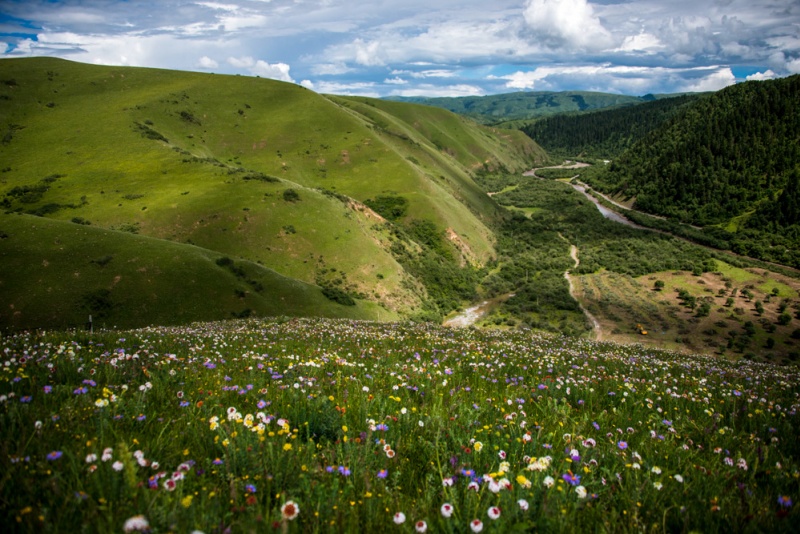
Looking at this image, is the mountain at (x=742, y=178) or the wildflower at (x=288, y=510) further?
the mountain at (x=742, y=178)

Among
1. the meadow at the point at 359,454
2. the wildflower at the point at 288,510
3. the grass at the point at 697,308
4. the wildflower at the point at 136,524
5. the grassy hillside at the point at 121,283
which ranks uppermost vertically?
the wildflower at the point at 136,524

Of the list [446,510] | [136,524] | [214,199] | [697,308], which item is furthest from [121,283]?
[697,308]

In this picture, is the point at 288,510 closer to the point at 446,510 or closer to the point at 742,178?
the point at 446,510

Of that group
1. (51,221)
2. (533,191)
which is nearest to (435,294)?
(51,221)

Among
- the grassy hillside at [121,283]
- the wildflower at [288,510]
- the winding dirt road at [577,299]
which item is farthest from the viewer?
the winding dirt road at [577,299]

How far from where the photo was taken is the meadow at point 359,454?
2.95 m

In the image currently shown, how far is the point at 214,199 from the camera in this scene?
230ft

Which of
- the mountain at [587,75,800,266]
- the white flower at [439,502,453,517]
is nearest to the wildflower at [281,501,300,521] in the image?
the white flower at [439,502,453,517]

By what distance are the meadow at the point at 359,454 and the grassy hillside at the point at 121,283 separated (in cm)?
3613

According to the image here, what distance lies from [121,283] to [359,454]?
46.5 metres

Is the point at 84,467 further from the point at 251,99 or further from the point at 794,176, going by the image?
the point at 794,176

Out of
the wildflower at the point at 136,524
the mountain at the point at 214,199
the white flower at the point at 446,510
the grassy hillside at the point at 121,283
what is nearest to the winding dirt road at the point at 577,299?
the mountain at the point at 214,199

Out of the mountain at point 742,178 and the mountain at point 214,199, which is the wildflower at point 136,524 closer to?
the mountain at point 214,199

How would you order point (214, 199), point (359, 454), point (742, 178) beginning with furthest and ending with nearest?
point (742, 178), point (214, 199), point (359, 454)
